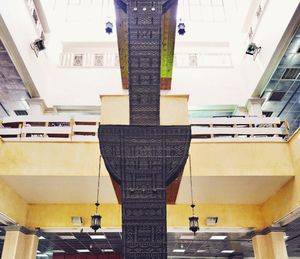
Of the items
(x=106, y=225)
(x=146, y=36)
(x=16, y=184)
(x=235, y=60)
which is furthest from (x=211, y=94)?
(x=146, y=36)

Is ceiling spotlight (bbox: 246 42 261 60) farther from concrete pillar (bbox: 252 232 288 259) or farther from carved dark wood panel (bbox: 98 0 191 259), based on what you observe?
carved dark wood panel (bbox: 98 0 191 259)

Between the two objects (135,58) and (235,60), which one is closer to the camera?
(135,58)

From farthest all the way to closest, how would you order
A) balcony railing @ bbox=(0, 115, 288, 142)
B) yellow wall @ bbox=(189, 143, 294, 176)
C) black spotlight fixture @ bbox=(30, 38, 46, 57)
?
black spotlight fixture @ bbox=(30, 38, 46, 57) < balcony railing @ bbox=(0, 115, 288, 142) < yellow wall @ bbox=(189, 143, 294, 176)

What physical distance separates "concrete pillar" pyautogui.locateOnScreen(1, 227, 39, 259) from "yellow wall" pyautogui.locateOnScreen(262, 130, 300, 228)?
552 cm

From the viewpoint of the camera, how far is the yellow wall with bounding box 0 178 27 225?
6.91m

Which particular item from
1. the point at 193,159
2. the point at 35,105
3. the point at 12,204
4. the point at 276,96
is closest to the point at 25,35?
the point at 35,105

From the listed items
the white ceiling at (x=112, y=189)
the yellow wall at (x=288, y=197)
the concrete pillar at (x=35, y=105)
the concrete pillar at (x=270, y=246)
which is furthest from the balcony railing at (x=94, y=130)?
the concrete pillar at (x=35, y=105)

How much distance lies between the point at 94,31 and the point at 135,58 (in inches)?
359

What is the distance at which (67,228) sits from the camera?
322 inches

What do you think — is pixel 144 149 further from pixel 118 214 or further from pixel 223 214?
pixel 223 214

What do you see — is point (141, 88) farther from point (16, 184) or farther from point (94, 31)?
point (94, 31)

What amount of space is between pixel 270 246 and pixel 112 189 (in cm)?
393

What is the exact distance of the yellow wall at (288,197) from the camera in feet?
21.4

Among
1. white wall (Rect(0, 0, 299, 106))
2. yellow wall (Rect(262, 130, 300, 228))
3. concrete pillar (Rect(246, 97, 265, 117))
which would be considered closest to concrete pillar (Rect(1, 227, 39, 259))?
white wall (Rect(0, 0, 299, 106))
